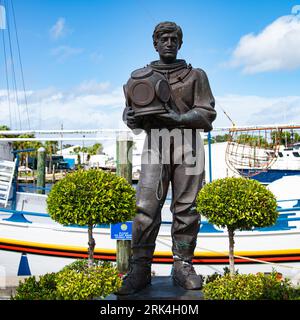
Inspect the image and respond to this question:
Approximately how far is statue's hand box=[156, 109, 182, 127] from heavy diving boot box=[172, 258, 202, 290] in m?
1.46

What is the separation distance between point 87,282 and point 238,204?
144cm

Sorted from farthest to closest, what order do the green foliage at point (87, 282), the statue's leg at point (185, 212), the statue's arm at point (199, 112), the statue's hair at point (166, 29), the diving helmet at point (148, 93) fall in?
the statue's leg at point (185, 212)
the statue's hair at point (166, 29)
the statue's arm at point (199, 112)
the diving helmet at point (148, 93)
the green foliage at point (87, 282)

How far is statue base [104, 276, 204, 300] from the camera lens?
12.6ft

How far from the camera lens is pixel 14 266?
24.6ft

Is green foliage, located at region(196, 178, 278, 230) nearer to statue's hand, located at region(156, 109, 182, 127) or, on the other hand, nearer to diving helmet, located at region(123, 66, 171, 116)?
statue's hand, located at region(156, 109, 182, 127)

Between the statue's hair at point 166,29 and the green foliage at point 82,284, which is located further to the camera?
the statue's hair at point 166,29

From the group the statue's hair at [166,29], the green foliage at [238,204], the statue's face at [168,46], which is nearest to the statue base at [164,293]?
the green foliage at [238,204]

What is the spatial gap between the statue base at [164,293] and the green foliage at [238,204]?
0.83 meters

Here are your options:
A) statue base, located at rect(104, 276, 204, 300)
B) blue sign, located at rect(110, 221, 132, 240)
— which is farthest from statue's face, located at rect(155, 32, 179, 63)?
blue sign, located at rect(110, 221, 132, 240)

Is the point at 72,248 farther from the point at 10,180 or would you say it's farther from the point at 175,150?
the point at 175,150

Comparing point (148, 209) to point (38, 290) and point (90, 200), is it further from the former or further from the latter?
point (38, 290)

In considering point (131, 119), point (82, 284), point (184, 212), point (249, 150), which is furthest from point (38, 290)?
point (249, 150)

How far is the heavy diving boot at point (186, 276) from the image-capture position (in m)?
4.04

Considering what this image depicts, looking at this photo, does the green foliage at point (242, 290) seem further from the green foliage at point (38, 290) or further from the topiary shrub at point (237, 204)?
the green foliage at point (38, 290)
